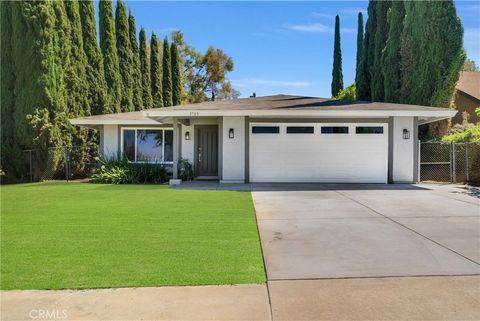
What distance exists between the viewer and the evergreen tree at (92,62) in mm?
20672

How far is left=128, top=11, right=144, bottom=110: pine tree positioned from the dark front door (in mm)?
11801

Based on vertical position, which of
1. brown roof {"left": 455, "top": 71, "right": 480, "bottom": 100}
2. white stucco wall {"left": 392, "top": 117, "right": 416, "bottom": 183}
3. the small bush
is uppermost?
brown roof {"left": 455, "top": 71, "right": 480, "bottom": 100}

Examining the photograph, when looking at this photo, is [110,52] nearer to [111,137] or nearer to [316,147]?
[111,137]

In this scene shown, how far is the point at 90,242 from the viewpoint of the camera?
564cm

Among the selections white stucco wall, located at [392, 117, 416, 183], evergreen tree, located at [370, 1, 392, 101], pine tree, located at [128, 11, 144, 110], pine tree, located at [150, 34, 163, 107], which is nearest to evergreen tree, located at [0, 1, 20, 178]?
pine tree, located at [128, 11, 144, 110]

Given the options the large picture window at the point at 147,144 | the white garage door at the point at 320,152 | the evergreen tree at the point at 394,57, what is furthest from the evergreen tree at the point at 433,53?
the large picture window at the point at 147,144

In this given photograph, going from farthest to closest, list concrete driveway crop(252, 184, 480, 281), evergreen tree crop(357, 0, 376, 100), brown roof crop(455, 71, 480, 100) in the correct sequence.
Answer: evergreen tree crop(357, 0, 376, 100)
brown roof crop(455, 71, 480, 100)
concrete driveway crop(252, 184, 480, 281)

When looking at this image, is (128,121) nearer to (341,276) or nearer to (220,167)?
(220,167)

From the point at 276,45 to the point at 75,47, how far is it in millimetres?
11477

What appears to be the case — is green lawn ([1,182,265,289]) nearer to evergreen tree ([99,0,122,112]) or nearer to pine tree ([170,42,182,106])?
evergreen tree ([99,0,122,112])

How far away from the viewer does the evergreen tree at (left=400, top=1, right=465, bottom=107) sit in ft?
57.2

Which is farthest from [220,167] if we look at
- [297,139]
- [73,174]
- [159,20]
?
[159,20]

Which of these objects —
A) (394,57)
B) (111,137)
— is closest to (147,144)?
(111,137)

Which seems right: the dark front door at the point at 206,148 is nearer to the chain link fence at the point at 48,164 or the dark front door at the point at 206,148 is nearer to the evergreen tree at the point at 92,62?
the chain link fence at the point at 48,164
